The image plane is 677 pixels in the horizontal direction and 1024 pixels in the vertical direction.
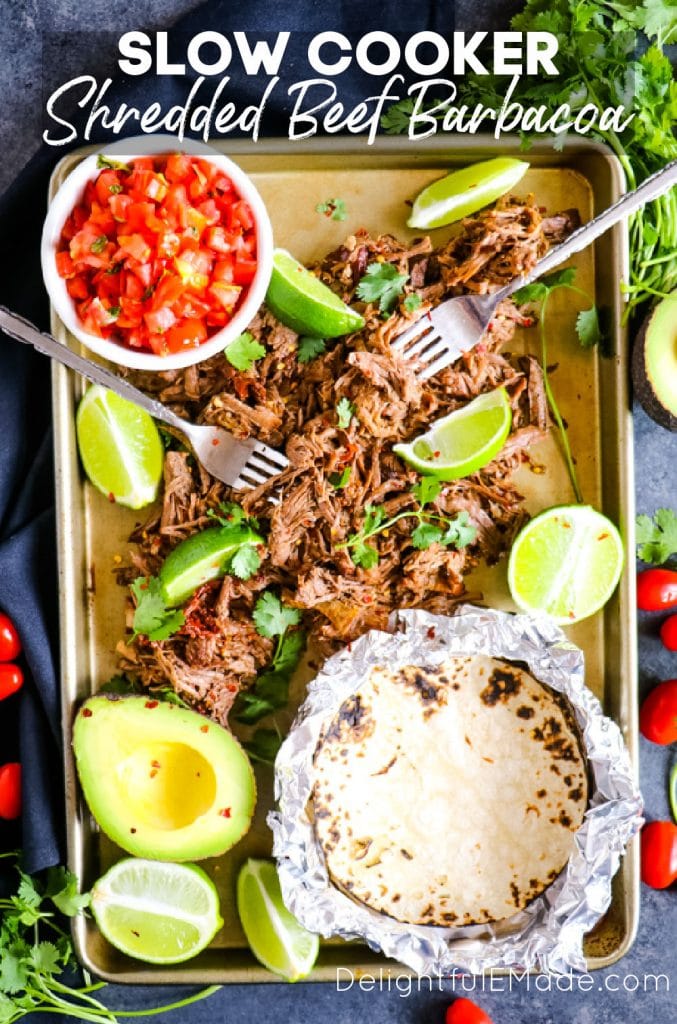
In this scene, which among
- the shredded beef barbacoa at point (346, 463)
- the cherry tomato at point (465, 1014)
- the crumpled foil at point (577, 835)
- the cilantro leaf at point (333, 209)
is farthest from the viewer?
the cherry tomato at point (465, 1014)

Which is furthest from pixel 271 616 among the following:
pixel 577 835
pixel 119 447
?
pixel 577 835

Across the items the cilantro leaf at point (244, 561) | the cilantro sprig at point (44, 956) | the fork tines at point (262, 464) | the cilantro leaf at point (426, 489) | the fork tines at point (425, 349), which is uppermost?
the fork tines at point (425, 349)

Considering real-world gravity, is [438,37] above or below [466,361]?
above

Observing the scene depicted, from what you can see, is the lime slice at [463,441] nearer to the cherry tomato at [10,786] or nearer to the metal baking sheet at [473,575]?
the metal baking sheet at [473,575]

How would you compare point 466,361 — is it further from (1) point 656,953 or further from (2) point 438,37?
(1) point 656,953

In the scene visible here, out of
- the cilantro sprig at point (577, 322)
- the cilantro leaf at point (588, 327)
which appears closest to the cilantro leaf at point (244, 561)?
the cilantro sprig at point (577, 322)

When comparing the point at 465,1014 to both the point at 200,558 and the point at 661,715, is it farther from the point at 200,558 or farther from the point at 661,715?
the point at 200,558

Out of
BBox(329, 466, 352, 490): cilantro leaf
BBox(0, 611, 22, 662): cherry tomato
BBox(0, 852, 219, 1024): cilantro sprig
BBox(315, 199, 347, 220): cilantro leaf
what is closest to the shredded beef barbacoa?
BBox(329, 466, 352, 490): cilantro leaf

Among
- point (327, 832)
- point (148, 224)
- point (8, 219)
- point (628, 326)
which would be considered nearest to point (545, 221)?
point (628, 326)
